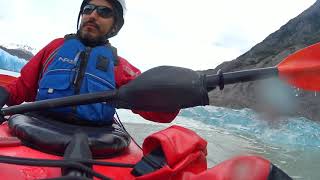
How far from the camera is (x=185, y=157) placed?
1.01 metres

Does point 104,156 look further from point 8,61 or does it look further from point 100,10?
point 8,61

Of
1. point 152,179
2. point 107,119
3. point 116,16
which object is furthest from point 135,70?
point 152,179

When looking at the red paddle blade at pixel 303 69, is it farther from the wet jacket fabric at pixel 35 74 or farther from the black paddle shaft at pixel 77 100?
the wet jacket fabric at pixel 35 74

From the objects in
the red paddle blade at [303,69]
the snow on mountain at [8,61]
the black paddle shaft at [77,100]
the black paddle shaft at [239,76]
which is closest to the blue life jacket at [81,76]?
the black paddle shaft at [77,100]

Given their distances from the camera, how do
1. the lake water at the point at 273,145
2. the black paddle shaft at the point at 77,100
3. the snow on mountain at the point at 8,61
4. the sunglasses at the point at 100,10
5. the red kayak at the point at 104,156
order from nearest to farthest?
1. the red kayak at the point at 104,156
2. the black paddle shaft at the point at 77,100
3. the sunglasses at the point at 100,10
4. the lake water at the point at 273,145
5. the snow on mountain at the point at 8,61

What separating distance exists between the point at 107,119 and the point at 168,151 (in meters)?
0.73

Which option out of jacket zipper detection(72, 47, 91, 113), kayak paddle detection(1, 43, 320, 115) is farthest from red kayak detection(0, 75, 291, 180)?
jacket zipper detection(72, 47, 91, 113)

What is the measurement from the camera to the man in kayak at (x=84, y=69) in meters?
1.62

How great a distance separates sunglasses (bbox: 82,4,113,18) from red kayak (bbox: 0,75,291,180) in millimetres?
649

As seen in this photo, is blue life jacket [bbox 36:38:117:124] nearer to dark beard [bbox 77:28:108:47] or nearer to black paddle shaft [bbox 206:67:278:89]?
dark beard [bbox 77:28:108:47]

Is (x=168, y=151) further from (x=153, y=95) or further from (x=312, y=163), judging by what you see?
(x=312, y=163)

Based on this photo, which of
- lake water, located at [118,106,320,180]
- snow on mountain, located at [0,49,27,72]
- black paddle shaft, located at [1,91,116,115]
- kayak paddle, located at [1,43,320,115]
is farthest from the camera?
snow on mountain, located at [0,49,27,72]

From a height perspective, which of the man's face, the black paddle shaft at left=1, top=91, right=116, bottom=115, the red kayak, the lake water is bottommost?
the lake water

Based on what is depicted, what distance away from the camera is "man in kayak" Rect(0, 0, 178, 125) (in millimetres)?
1615
